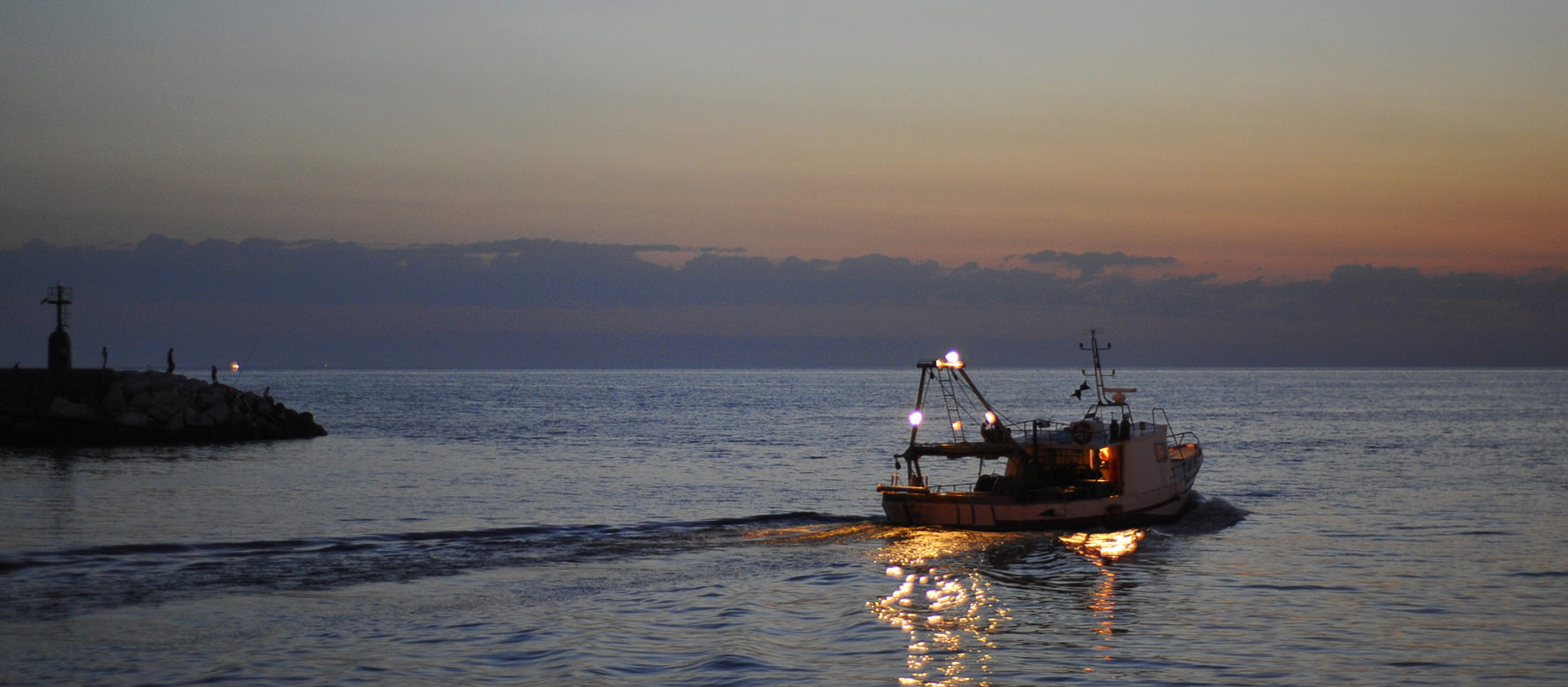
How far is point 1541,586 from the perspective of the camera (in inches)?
1123

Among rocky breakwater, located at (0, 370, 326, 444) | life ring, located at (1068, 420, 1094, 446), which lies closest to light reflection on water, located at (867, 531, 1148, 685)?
life ring, located at (1068, 420, 1094, 446)

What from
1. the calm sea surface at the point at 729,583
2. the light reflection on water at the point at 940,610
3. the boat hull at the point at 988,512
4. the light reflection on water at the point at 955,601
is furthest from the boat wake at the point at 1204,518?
the light reflection on water at the point at 940,610

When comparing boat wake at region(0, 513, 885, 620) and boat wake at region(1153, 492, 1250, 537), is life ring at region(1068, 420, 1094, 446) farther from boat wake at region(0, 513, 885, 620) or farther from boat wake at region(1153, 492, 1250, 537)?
boat wake at region(0, 513, 885, 620)

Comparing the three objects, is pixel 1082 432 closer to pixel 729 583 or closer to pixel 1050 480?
pixel 1050 480

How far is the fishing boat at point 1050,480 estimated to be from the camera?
36.7 meters

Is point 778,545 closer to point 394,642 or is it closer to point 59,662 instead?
point 394,642

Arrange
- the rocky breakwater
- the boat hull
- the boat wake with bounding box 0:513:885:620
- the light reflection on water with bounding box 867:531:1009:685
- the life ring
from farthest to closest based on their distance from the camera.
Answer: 1. the rocky breakwater
2. the life ring
3. the boat hull
4. the boat wake with bounding box 0:513:885:620
5. the light reflection on water with bounding box 867:531:1009:685

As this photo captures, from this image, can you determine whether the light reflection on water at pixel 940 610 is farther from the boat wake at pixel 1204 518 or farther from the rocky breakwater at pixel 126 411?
the rocky breakwater at pixel 126 411

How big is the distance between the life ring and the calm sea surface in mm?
4073

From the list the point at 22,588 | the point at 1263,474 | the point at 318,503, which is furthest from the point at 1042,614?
the point at 1263,474

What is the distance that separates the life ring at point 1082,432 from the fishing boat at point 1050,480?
0.03 m

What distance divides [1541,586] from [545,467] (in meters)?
47.5

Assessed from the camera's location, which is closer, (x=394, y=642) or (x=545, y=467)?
(x=394, y=642)

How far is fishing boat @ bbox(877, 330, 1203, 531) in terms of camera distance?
A: 120 ft
